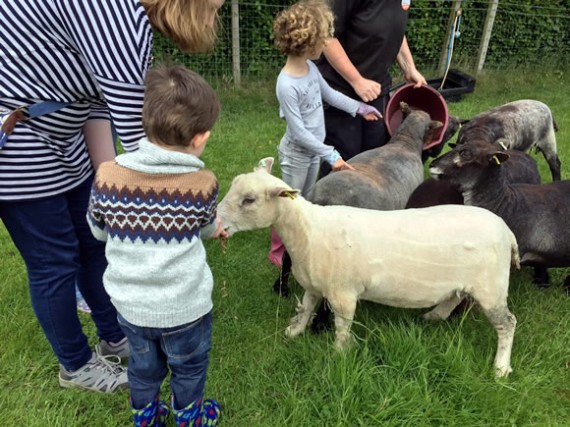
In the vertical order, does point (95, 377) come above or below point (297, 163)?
below

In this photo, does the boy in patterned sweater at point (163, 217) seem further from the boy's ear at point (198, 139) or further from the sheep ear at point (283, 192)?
the sheep ear at point (283, 192)

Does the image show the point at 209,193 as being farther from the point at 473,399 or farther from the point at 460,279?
the point at 473,399

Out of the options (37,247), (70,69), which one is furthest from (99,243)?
(70,69)

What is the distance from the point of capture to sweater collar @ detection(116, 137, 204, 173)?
1833 millimetres

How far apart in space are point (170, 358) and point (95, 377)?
36.2 inches

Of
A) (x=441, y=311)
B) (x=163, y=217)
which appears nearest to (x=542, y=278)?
(x=441, y=311)

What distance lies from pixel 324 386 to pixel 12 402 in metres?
1.80

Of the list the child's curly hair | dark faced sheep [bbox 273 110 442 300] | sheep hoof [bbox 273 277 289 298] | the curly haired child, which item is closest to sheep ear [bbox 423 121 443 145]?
dark faced sheep [bbox 273 110 442 300]

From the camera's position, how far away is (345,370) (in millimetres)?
2674

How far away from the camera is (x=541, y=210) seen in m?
3.42

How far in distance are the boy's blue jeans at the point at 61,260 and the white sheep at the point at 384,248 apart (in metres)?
0.77

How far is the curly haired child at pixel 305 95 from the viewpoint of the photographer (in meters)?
3.31

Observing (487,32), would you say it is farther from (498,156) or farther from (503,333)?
(503,333)

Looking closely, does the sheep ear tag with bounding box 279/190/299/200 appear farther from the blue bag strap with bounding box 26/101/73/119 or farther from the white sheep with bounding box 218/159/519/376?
the blue bag strap with bounding box 26/101/73/119
